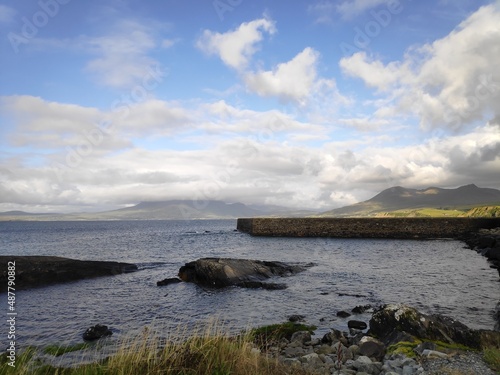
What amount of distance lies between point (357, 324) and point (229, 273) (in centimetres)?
1288

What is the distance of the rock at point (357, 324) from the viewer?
15.7 m

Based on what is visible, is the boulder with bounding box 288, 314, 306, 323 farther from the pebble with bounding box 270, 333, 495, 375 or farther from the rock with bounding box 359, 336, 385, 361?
the rock with bounding box 359, 336, 385, 361

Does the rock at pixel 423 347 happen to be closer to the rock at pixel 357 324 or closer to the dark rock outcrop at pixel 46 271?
the rock at pixel 357 324

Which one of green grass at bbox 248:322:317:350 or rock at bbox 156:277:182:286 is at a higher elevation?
green grass at bbox 248:322:317:350

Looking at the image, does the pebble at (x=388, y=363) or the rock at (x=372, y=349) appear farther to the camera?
the rock at (x=372, y=349)

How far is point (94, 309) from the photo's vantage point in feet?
67.9

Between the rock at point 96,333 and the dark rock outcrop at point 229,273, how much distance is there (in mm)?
10975

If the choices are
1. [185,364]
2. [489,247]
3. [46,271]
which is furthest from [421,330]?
[489,247]

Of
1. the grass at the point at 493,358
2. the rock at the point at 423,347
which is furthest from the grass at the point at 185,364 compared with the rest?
the grass at the point at 493,358

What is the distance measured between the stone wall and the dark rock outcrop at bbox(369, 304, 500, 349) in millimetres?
61389

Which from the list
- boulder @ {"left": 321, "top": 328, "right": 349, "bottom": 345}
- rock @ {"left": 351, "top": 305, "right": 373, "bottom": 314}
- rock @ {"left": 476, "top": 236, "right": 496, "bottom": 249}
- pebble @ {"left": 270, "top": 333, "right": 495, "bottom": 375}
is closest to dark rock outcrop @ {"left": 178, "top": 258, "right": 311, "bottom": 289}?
rock @ {"left": 351, "top": 305, "right": 373, "bottom": 314}

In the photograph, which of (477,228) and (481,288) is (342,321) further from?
(477,228)

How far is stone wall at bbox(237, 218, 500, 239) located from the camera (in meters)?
67.2

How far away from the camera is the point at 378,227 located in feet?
Answer: 235
